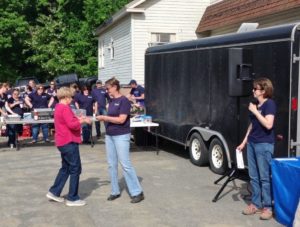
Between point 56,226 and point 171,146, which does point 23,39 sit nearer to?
point 171,146

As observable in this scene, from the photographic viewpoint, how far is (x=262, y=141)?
23.3 ft

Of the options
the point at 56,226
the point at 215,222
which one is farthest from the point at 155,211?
the point at 56,226

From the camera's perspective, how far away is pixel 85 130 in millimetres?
15516

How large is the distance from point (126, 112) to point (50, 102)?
28.9 feet

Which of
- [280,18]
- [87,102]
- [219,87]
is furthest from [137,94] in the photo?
[219,87]

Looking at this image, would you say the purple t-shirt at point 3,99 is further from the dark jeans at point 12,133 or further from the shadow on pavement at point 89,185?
the shadow on pavement at point 89,185

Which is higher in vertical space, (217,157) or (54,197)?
(217,157)

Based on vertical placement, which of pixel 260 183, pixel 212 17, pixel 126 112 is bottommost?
pixel 260 183

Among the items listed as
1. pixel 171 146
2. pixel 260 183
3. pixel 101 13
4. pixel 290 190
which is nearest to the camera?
pixel 290 190

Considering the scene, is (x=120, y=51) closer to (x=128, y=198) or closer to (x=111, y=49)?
(x=111, y=49)

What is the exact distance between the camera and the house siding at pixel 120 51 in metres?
24.2

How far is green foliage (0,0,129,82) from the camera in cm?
3541

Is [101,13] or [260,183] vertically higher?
[101,13]

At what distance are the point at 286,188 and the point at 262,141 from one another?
27.9 inches
